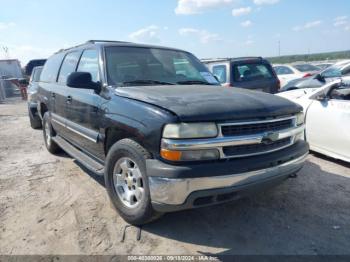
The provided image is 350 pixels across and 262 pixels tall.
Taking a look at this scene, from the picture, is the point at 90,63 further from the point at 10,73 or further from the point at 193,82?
the point at 10,73

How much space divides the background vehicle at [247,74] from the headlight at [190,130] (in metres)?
5.18

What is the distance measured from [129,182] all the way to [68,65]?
2677 millimetres

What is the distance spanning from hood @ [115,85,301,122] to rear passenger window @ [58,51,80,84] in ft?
5.42

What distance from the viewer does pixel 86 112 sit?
400cm

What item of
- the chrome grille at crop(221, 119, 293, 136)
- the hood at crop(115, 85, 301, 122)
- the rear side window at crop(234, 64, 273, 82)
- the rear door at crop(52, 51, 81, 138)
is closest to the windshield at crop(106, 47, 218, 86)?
the hood at crop(115, 85, 301, 122)

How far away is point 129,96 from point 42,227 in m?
1.66

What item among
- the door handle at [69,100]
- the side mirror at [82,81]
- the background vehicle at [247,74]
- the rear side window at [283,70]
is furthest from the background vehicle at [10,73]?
the side mirror at [82,81]

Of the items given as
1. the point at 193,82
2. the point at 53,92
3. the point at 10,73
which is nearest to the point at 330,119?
the point at 193,82

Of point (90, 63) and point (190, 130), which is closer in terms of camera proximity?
point (190, 130)

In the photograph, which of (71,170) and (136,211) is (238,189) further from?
(71,170)

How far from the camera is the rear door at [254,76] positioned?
7.81m

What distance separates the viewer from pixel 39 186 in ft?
14.8

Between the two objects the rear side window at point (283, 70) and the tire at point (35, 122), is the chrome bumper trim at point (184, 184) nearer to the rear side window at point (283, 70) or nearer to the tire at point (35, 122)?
the tire at point (35, 122)

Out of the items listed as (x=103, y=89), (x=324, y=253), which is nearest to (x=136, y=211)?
(x=103, y=89)
